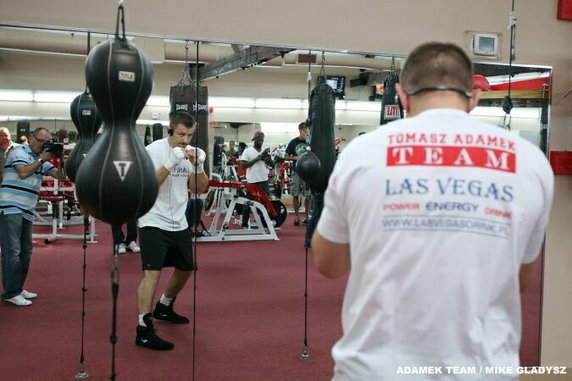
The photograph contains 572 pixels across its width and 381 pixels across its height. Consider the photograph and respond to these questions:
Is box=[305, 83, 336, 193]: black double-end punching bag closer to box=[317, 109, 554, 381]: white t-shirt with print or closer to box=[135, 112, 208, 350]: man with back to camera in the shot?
box=[135, 112, 208, 350]: man with back to camera

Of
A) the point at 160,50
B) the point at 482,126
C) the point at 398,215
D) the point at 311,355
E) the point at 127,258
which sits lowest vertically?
the point at 311,355

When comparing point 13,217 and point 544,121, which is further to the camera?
point 13,217

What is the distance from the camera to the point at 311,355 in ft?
12.7

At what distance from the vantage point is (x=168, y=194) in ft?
12.3

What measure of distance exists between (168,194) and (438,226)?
8.66ft

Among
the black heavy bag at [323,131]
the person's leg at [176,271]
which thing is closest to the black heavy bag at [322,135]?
the black heavy bag at [323,131]

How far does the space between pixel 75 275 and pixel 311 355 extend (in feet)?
7.25

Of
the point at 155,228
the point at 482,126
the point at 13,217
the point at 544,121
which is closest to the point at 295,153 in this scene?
the point at 155,228

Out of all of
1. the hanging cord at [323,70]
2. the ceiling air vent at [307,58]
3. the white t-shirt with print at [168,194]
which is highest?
the ceiling air vent at [307,58]

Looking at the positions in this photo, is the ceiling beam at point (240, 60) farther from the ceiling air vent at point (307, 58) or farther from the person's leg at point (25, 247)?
the person's leg at point (25, 247)

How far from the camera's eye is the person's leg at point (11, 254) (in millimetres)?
4320

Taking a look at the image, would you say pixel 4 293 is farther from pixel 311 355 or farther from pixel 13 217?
pixel 311 355

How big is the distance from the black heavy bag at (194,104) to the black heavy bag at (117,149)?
1586 millimetres

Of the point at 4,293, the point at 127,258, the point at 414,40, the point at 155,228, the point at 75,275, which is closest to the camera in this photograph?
the point at 414,40
